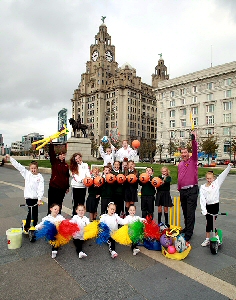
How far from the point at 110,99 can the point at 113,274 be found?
106 metres

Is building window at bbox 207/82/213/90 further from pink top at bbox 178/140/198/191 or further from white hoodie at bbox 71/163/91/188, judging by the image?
white hoodie at bbox 71/163/91/188

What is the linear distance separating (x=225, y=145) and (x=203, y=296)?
61.6 metres

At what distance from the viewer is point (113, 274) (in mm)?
4059

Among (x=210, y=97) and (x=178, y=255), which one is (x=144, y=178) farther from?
(x=210, y=97)

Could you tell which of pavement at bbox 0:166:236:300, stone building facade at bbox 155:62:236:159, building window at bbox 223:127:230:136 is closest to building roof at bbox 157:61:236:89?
stone building facade at bbox 155:62:236:159

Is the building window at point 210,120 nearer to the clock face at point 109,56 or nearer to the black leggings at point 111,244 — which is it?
the black leggings at point 111,244

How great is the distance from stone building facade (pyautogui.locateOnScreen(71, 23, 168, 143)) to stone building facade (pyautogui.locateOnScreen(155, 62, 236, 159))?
33.1 metres

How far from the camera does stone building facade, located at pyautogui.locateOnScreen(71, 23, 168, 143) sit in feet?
341

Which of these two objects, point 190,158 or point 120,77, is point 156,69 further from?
point 190,158

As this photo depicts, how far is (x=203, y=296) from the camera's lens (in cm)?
346

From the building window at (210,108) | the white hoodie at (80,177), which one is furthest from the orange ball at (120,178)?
the building window at (210,108)

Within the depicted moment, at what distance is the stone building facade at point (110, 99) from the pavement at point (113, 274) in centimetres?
9510

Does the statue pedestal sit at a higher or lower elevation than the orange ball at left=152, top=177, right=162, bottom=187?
higher

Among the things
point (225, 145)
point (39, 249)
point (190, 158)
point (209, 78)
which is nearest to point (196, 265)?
point (190, 158)
